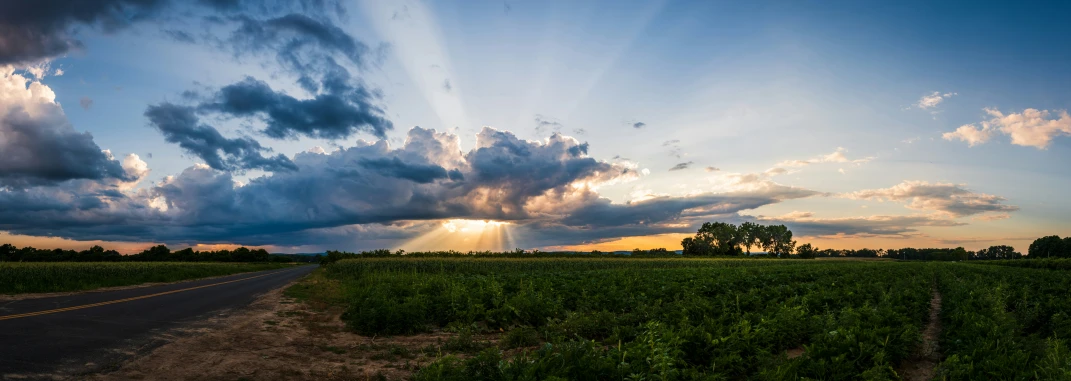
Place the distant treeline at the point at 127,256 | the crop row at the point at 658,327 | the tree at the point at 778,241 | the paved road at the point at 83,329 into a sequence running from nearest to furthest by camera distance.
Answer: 1. the crop row at the point at 658,327
2. the paved road at the point at 83,329
3. the distant treeline at the point at 127,256
4. the tree at the point at 778,241

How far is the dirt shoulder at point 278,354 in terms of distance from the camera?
31.7 feet

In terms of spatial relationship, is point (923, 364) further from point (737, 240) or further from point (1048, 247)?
point (1048, 247)

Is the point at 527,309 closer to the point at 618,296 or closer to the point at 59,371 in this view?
the point at 618,296

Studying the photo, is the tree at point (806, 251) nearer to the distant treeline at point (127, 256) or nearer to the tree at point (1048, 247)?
the tree at point (1048, 247)

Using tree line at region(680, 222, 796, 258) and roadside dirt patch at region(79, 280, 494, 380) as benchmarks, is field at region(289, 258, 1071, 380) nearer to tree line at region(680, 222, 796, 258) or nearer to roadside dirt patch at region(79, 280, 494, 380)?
roadside dirt patch at region(79, 280, 494, 380)

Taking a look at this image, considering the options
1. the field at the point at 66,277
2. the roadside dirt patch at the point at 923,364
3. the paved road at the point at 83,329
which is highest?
the field at the point at 66,277

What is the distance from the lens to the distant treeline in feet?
283

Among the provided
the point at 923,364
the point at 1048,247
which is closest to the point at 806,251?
the point at 1048,247

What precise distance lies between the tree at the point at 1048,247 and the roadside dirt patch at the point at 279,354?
198194mm

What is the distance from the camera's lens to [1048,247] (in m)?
149

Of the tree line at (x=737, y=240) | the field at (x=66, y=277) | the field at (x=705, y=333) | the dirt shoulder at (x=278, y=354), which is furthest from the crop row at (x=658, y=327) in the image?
the tree line at (x=737, y=240)

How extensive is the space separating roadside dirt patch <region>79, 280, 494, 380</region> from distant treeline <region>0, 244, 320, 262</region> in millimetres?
86783

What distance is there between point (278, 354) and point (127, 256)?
120m

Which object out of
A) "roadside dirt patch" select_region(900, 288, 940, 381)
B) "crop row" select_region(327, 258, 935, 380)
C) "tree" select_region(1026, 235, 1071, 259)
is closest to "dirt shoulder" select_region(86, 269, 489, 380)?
"crop row" select_region(327, 258, 935, 380)
